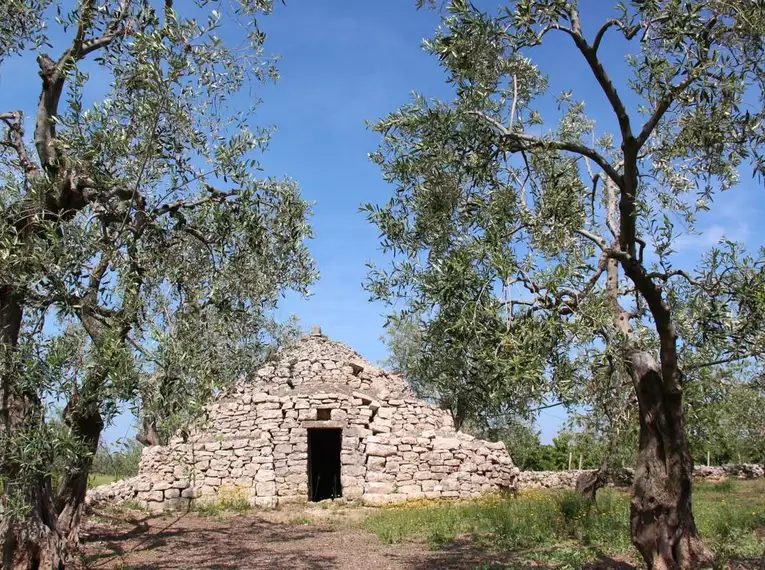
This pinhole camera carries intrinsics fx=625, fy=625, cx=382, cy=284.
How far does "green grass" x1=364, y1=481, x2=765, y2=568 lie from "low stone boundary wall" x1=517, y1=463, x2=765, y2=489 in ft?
25.9

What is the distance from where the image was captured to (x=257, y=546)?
1458 cm

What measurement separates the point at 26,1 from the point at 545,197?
845cm

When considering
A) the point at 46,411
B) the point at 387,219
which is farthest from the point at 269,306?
the point at 46,411

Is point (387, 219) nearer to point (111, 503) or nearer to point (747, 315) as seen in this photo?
point (747, 315)

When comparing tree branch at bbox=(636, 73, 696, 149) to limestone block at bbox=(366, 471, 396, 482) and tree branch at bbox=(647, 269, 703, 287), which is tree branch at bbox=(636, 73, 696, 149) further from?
limestone block at bbox=(366, 471, 396, 482)

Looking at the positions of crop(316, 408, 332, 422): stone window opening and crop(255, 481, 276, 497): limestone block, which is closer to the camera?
crop(255, 481, 276, 497): limestone block

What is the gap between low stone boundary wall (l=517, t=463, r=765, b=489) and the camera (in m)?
27.1

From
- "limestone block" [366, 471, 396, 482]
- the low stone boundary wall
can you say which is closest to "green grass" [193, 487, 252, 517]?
"limestone block" [366, 471, 396, 482]

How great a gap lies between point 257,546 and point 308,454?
27.2 feet

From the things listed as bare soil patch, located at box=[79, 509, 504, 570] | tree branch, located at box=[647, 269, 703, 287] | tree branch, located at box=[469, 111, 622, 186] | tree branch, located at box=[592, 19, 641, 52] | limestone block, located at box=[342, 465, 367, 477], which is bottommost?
bare soil patch, located at box=[79, 509, 504, 570]

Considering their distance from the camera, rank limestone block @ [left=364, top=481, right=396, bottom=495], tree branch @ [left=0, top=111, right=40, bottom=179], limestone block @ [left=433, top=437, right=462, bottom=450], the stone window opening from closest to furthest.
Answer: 1. tree branch @ [left=0, top=111, right=40, bottom=179]
2. limestone block @ [left=364, top=481, right=396, bottom=495]
3. limestone block @ [left=433, top=437, right=462, bottom=450]
4. the stone window opening

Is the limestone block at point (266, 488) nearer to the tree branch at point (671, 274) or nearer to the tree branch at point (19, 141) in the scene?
the tree branch at point (19, 141)

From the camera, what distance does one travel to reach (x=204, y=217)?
10.5 m

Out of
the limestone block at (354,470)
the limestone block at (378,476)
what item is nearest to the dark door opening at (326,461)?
the limestone block at (354,470)
